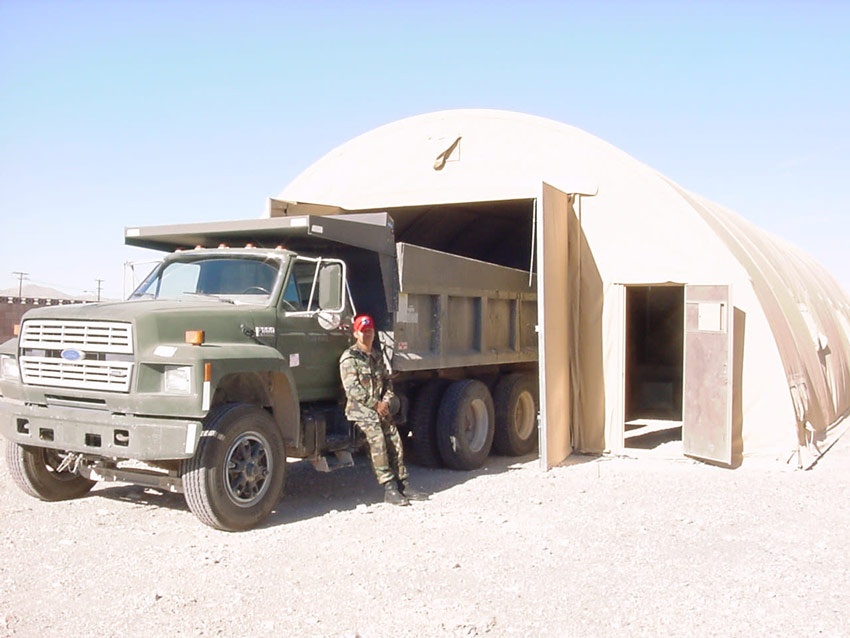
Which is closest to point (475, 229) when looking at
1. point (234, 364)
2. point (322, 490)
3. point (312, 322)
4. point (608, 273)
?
point (608, 273)

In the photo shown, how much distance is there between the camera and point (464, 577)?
578 cm

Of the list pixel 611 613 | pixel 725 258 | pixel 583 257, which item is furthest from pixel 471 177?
pixel 611 613

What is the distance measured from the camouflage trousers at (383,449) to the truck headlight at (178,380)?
188cm

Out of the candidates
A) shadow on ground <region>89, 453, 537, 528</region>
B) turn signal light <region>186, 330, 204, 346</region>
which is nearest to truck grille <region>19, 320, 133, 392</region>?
turn signal light <region>186, 330, 204, 346</region>

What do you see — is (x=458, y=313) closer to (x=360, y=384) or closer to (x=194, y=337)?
(x=360, y=384)

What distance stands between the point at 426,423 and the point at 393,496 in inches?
75.9

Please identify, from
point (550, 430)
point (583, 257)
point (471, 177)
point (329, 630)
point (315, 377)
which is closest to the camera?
point (329, 630)

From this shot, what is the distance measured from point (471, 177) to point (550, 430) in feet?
13.8

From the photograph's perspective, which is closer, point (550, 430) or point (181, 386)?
point (181, 386)

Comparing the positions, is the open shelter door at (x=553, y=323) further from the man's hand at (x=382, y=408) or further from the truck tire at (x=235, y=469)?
the truck tire at (x=235, y=469)

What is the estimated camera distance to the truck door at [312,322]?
773 cm

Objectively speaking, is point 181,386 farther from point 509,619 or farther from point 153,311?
point 509,619

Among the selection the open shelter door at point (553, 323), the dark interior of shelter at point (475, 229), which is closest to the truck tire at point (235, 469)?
the open shelter door at point (553, 323)

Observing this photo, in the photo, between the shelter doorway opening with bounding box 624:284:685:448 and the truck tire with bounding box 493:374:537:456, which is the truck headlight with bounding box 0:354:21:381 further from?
the shelter doorway opening with bounding box 624:284:685:448
